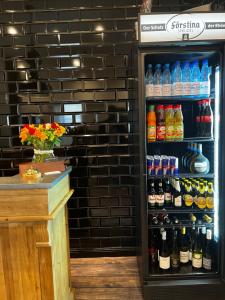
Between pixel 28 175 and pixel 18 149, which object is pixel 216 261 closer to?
pixel 28 175

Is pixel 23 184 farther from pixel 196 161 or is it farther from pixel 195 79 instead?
pixel 195 79

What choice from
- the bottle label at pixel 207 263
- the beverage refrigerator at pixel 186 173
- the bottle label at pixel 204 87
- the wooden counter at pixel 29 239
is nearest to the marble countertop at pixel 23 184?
the wooden counter at pixel 29 239

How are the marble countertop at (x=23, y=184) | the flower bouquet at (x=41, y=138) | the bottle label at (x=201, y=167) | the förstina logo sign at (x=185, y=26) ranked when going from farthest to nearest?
the bottle label at (x=201, y=167) → the förstina logo sign at (x=185, y=26) → the flower bouquet at (x=41, y=138) → the marble countertop at (x=23, y=184)

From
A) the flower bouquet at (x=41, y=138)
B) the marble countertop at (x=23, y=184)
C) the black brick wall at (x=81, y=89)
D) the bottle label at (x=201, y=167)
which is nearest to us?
the marble countertop at (x=23, y=184)

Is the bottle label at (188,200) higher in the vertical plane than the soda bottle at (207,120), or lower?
lower

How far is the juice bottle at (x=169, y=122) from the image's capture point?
2096 millimetres

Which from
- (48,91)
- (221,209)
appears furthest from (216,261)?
(48,91)

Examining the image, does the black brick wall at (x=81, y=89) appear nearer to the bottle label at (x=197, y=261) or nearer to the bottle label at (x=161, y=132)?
the bottle label at (x=161, y=132)

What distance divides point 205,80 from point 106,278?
2.03 metres

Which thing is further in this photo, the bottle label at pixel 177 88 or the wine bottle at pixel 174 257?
the wine bottle at pixel 174 257

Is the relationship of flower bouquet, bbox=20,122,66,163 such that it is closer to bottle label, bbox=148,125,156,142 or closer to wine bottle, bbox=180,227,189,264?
bottle label, bbox=148,125,156,142

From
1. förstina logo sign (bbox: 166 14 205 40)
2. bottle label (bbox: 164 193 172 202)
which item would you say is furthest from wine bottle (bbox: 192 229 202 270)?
förstina logo sign (bbox: 166 14 205 40)

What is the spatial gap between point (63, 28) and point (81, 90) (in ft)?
2.11

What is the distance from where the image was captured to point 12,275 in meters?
1.54
